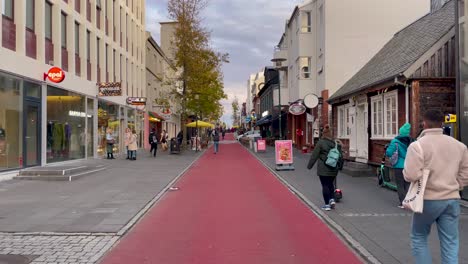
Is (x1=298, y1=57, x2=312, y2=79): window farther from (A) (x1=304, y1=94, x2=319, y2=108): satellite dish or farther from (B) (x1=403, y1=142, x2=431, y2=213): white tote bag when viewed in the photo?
(B) (x1=403, y1=142, x2=431, y2=213): white tote bag

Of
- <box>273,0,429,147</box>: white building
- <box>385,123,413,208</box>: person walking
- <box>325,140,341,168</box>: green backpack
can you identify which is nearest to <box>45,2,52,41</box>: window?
<box>325,140,341,168</box>: green backpack

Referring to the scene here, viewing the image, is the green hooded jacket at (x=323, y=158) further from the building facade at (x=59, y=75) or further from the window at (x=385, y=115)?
the building facade at (x=59, y=75)

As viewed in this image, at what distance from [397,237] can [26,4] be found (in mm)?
14982

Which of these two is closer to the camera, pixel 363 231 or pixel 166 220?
pixel 363 231

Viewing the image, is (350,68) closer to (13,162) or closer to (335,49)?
(335,49)

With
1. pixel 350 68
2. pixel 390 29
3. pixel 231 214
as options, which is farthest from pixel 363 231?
pixel 390 29

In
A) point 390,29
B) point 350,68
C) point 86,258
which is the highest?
point 390,29

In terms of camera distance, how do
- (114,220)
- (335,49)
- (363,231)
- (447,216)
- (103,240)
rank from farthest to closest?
(335,49), (114,220), (363,231), (103,240), (447,216)

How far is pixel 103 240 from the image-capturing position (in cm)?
719

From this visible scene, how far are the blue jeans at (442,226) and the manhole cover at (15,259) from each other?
4.51m

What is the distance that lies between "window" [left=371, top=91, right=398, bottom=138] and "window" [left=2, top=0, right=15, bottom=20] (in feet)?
40.0

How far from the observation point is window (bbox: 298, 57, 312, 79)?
97.3ft

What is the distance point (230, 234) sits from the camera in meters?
7.60

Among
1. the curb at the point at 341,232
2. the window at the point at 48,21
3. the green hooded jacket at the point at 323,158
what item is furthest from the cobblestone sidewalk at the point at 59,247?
the window at the point at 48,21
